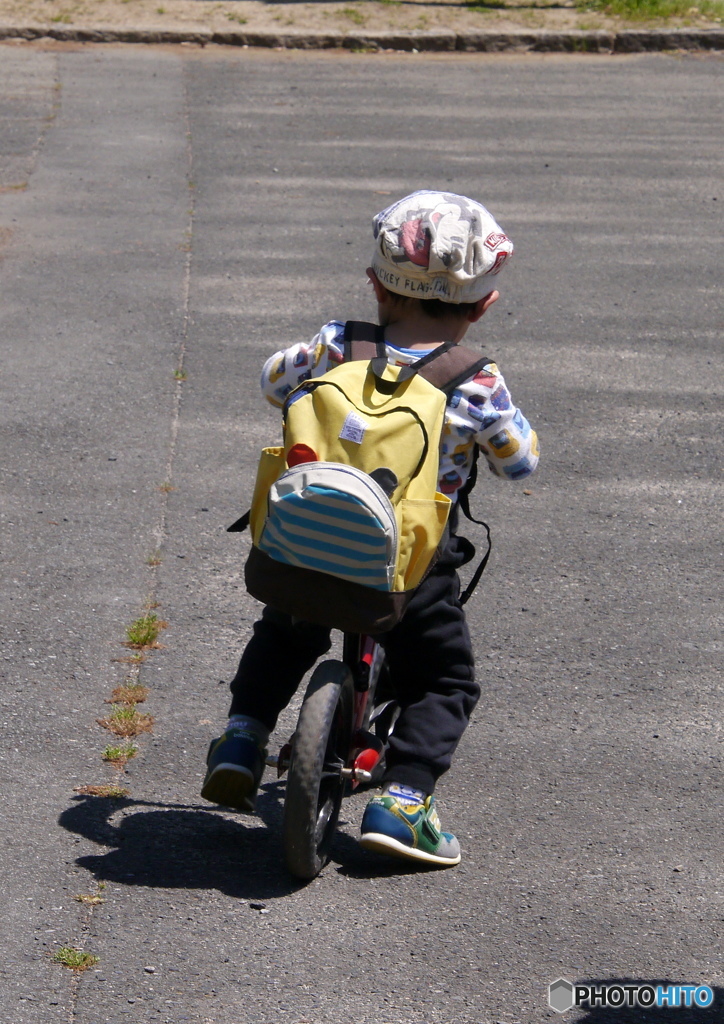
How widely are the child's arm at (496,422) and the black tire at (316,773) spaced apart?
0.66 meters

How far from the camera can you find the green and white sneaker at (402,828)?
10.4 ft

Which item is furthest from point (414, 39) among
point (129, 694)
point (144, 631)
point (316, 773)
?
point (316, 773)

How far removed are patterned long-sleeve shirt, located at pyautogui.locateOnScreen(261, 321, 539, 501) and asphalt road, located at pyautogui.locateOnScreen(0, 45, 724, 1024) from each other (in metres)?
1.03

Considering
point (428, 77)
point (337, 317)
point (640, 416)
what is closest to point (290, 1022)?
point (640, 416)

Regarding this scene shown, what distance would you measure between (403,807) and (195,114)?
10.4m

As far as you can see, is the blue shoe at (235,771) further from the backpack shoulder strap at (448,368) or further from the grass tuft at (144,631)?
the grass tuft at (144,631)

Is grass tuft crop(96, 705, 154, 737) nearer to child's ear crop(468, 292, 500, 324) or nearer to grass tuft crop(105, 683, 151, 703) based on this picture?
grass tuft crop(105, 683, 151, 703)

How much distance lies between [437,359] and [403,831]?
1179 mm

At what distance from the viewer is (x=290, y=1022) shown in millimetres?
2693

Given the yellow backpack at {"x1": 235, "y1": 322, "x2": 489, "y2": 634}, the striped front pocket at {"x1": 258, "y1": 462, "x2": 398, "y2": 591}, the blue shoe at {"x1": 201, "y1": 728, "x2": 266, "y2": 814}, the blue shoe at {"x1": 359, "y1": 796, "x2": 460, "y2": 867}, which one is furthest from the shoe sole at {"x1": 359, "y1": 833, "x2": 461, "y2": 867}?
the striped front pocket at {"x1": 258, "y1": 462, "x2": 398, "y2": 591}

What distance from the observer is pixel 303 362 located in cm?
328

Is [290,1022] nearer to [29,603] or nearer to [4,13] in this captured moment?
[29,603]

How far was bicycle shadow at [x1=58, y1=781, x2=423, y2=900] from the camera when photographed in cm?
317

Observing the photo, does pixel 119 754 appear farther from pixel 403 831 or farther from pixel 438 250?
pixel 438 250
